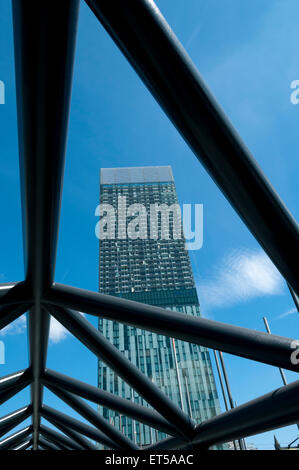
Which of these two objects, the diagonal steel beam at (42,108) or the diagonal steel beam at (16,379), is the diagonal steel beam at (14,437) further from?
the diagonal steel beam at (42,108)

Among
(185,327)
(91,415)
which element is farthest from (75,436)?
(185,327)

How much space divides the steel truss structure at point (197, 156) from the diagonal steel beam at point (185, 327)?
0.02 m

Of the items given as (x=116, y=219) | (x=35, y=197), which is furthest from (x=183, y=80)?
(x=116, y=219)

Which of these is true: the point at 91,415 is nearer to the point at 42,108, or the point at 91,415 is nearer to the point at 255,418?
the point at 255,418

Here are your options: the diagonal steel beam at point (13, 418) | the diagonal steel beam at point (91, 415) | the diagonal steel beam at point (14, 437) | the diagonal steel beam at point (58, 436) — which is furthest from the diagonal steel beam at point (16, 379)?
the diagonal steel beam at point (14, 437)

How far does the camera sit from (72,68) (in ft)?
10.9

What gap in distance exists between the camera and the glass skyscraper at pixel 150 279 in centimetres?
8938

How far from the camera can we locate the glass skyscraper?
8938 cm

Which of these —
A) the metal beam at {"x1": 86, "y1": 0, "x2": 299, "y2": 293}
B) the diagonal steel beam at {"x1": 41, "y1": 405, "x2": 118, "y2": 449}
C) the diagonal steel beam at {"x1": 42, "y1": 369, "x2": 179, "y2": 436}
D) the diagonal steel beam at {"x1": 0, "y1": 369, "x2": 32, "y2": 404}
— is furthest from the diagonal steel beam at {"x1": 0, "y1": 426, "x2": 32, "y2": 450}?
the metal beam at {"x1": 86, "y1": 0, "x2": 299, "y2": 293}

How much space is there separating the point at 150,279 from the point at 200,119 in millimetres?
124624

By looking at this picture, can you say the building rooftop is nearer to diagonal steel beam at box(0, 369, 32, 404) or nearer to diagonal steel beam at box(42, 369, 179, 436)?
diagonal steel beam at box(0, 369, 32, 404)

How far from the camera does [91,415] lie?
11469 mm

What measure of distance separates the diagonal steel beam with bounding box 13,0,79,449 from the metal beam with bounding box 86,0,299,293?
41cm
